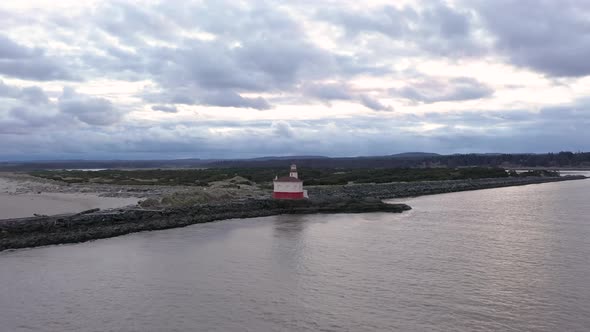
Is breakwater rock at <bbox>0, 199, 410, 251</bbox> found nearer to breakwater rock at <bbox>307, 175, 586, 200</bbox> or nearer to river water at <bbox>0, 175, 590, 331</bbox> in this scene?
river water at <bbox>0, 175, 590, 331</bbox>

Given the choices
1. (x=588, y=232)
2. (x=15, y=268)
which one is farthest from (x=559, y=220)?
(x=15, y=268)

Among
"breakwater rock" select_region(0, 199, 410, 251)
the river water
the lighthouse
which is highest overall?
the lighthouse

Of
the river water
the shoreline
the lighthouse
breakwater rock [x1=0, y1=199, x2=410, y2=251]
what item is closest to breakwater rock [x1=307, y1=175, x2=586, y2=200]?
the shoreline

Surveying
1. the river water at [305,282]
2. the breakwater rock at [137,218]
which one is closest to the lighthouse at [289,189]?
the breakwater rock at [137,218]

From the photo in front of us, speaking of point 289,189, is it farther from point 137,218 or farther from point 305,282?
point 305,282

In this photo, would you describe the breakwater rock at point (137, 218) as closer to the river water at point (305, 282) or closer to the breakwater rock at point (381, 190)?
the river water at point (305, 282)

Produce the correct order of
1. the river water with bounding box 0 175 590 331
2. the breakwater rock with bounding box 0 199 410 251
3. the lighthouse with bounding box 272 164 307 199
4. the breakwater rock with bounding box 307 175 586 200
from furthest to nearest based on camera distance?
the breakwater rock with bounding box 307 175 586 200, the lighthouse with bounding box 272 164 307 199, the breakwater rock with bounding box 0 199 410 251, the river water with bounding box 0 175 590 331

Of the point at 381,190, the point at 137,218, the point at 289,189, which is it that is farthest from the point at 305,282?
the point at 381,190
